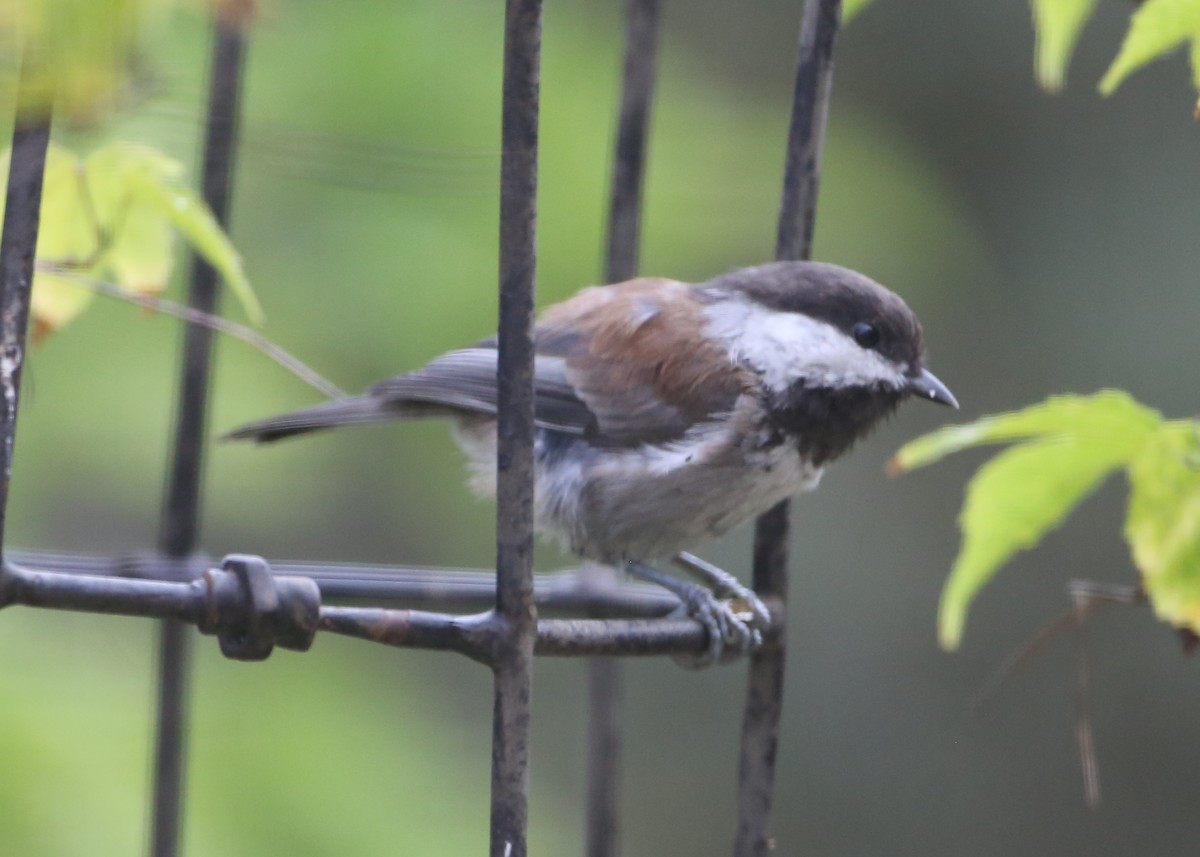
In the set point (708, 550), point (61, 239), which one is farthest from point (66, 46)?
point (708, 550)

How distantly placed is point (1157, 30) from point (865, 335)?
2.42ft

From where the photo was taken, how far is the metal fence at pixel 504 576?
68cm

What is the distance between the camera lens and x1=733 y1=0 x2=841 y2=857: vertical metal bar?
116 cm

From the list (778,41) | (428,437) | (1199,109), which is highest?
(778,41)

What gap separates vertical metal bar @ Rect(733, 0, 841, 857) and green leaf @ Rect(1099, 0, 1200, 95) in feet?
0.81

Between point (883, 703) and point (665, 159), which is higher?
point (665, 159)

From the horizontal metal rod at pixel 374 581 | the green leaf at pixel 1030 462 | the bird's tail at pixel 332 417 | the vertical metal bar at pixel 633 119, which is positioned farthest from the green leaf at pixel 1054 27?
the bird's tail at pixel 332 417

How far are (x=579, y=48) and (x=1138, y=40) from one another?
1259 millimetres

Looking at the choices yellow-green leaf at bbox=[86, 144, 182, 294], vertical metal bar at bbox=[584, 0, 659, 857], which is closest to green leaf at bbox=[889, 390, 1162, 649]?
vertical metal bar at bbox=[584, 0, 659, 857]

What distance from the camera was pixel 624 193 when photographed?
1.44 meters

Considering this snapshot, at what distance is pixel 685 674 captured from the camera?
3832mm

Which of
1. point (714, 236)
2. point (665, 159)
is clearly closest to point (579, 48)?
point (665, 159)

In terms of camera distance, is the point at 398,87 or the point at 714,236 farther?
the point at 714,236

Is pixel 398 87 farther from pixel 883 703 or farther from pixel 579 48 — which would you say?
pixel 883 703
